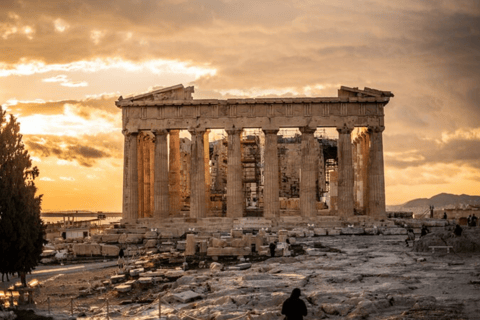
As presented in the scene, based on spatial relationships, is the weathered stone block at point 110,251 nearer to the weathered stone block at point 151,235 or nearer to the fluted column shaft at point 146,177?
the weathered stone block at point 151,235

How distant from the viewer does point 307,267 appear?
2277 centimetres

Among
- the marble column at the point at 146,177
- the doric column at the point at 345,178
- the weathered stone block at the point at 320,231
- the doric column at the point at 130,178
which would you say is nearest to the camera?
the weathered stone block at the point at 320,231

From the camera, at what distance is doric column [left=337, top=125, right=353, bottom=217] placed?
4325 cm

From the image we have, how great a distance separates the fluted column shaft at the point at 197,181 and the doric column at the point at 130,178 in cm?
408

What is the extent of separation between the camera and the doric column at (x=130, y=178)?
143ft

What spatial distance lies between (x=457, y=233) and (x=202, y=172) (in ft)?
69.6

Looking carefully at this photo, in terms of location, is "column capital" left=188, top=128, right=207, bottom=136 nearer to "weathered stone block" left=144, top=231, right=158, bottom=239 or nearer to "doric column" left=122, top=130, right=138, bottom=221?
"doric column" left=122, top=130, right=138, bottom=221

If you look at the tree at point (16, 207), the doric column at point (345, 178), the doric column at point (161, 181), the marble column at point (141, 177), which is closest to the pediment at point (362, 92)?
the doric column at point (345, 178)

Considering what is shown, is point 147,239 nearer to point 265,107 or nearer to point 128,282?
point 265,107

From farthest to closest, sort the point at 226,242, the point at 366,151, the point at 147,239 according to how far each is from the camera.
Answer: the point at 366,151 < the point at 147,239 < the point at 226,242

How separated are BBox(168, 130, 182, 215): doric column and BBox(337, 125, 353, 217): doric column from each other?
12269mm

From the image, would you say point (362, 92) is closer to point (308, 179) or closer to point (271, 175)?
point (308, 179)

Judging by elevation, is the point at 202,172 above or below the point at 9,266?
above

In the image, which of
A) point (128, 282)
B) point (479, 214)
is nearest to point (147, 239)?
point (128, 282)
